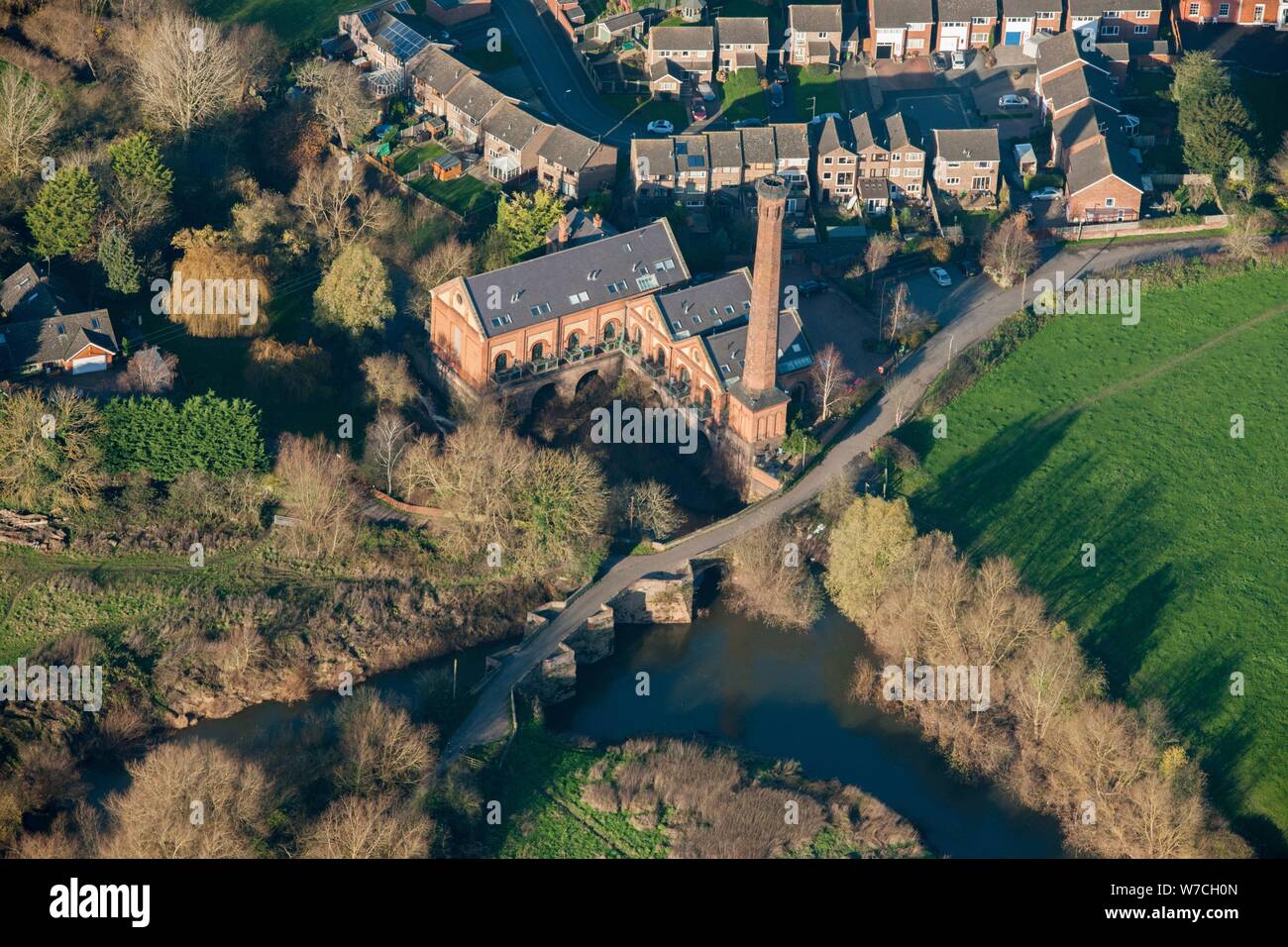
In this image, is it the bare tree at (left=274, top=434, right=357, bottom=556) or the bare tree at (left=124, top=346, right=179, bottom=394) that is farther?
the bare tree at (left=124, top=346, right=179, bottom=394)

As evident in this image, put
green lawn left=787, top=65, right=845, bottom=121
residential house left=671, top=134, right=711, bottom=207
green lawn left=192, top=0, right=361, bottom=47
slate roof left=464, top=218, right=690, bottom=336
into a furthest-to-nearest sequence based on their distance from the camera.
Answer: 1. green lawn left=787, top=65, right=845, bottom=121
2. green lawn left=192, top=0, right=361, bottom=47
3. residential house left=671, top=134, right=711, bottom=207
4. slate roof left=464, top=218, right=690, bottom=336

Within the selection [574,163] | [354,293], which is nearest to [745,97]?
[574,163]

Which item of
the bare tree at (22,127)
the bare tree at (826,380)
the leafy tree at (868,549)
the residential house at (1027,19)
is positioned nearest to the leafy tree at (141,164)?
the bare tree at (22,127)

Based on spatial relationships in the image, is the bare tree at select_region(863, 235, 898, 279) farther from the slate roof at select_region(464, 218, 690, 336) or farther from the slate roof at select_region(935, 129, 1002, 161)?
the slate roof at select_region(464, 218, 690, 336)

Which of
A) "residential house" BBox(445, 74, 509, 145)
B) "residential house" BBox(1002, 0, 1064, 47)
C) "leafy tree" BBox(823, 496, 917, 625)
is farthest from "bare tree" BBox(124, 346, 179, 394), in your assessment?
"residential house" BBox(1002, 0, 1064, 47)

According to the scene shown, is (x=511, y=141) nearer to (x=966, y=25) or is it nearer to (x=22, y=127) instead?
(x=22, y=127)

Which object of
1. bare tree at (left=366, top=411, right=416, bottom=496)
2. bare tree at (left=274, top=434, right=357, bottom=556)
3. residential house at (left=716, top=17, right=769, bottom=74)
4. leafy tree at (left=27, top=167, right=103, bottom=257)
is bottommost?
bare tree at (left=274, top=434, right=357, bottom=556)
